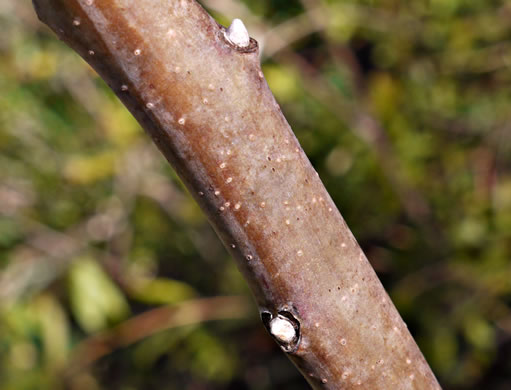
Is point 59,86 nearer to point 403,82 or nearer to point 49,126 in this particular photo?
point 49,126

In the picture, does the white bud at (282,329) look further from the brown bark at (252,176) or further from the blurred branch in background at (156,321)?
the blurred branch in background at (156,321)

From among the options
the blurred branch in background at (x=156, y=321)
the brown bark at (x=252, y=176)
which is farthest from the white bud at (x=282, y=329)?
the blurred branch in background at (x=156, y=321)

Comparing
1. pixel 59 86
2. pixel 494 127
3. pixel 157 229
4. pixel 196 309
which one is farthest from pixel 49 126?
pixel 494 127

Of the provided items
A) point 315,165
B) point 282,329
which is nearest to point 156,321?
point 315,165

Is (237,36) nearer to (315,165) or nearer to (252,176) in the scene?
(252,176)

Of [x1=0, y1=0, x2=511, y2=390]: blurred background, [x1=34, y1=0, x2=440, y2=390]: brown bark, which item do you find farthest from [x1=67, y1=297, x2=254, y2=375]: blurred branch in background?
[x1=34, y1=0, x2=440, y2=390]: brown bark

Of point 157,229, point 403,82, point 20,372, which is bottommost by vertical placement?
point 20,372

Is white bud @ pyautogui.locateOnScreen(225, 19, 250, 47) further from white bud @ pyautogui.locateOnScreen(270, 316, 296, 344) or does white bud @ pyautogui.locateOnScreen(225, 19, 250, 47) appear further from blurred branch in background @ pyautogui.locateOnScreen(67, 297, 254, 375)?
blurred branch in background @ pyautogui.locateOnScreen(67, 297, 254, 375)

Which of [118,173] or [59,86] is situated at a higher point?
[59,86]
